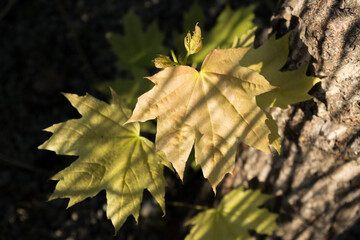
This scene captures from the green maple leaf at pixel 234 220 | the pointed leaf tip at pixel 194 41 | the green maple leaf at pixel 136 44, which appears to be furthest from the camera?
the green maple leaf at pixel 136 44

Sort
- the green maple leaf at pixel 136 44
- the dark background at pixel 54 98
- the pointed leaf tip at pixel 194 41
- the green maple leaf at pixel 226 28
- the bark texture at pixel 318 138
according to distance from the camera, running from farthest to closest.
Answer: the dark background at pixel 54 98, the green maple leaf at pixel 136 44, the green maple leaf at pixel 226 28, the bark texture at pixel 318 138, the pointed leaf tip at pixel 194 41

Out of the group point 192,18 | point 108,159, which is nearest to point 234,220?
Result: point 108,159

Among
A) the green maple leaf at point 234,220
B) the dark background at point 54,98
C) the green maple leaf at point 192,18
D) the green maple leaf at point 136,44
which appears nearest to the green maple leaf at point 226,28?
the green maple leaf at point 192,18

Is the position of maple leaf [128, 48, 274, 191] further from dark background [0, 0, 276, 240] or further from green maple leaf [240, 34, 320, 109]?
dark background [0, 0, 276, 240]

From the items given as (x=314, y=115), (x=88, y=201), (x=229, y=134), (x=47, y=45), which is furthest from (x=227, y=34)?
(x=47, y=45)

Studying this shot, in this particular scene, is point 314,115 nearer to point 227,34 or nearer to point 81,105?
point 227,34

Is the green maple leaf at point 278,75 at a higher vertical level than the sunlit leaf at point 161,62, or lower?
lower

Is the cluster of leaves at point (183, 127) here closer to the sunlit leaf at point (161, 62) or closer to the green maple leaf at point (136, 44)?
the sunlit leaf at point (161, 62)

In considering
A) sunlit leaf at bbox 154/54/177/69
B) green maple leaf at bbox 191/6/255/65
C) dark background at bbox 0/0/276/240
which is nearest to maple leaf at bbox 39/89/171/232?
sunlit leaf at bbox 154/54/177/69
